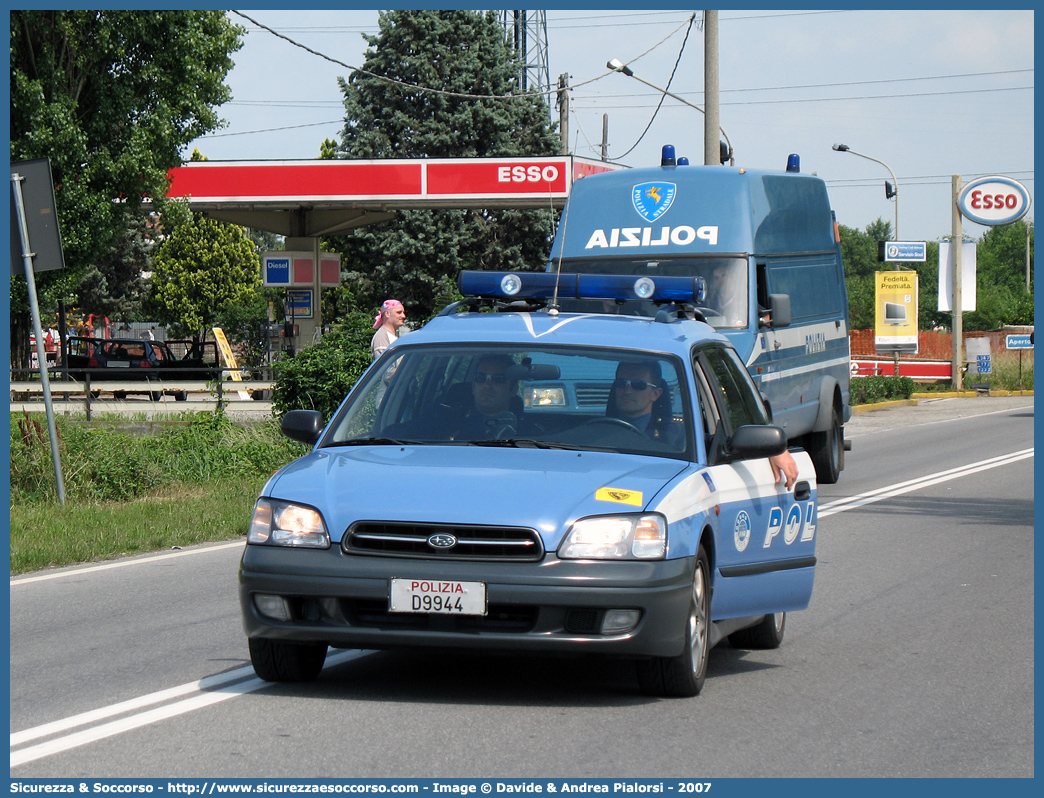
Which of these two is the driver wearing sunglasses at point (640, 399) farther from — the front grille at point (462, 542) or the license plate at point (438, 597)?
the license plate at point (438, 597)

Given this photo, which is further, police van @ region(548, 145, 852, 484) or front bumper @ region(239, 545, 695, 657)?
police van @ region(548, 145, 852, 484)

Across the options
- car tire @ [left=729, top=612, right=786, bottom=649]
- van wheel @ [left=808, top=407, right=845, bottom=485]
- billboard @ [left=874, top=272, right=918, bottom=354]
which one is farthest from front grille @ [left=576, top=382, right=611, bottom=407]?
billboard @ [left=874, top=272, right=918, bottom=354]

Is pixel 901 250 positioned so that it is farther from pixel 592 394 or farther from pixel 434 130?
pixel 592 394

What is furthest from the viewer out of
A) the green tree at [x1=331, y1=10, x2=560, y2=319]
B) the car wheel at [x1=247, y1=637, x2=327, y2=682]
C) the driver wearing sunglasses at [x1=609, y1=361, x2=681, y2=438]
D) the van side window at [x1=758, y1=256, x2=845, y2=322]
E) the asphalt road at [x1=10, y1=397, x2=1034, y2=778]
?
the green tree at [x1=331, y1=10, x2=560, y2=319]

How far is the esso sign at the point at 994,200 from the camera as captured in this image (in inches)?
1812

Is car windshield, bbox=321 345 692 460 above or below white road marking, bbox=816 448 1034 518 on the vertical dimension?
above

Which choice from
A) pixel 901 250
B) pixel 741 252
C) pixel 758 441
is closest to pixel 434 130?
pixel 901 250

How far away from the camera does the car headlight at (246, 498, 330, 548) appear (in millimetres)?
5906

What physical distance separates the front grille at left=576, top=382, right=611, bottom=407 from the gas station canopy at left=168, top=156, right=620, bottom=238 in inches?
1048

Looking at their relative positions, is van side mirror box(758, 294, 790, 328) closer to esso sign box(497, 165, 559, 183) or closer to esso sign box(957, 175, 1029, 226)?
esso sign box(497, 165, 559, 183)

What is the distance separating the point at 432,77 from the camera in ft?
156

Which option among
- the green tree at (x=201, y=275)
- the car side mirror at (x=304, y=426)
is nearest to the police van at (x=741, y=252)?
the car side mirror at (x=304, y=426)

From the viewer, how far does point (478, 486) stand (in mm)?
5914

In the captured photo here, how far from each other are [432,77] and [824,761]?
43.9 meters
